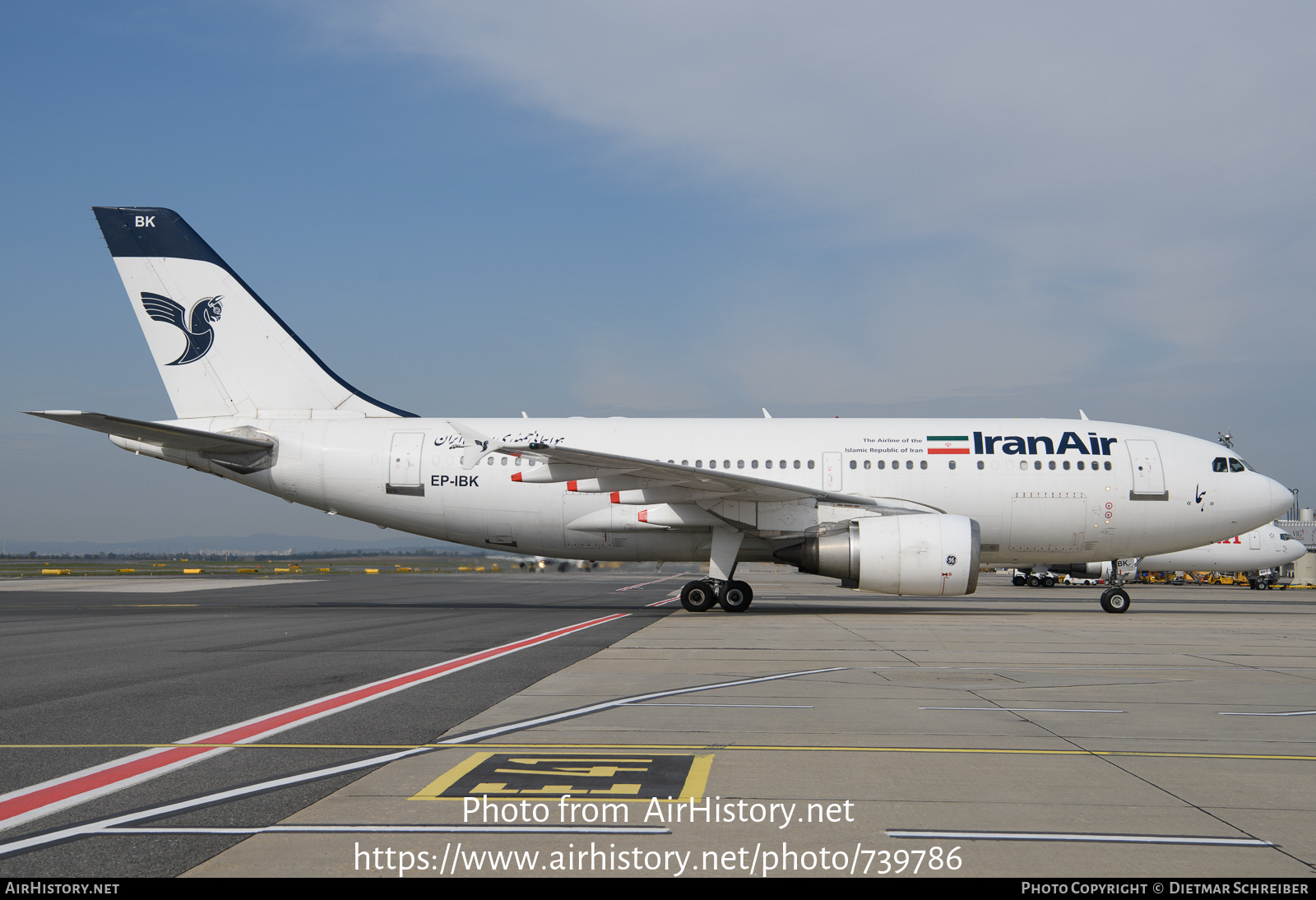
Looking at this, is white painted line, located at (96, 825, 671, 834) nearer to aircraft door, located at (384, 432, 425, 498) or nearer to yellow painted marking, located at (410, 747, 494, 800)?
yellow painted marking, located at (410, 747, 494, 800)

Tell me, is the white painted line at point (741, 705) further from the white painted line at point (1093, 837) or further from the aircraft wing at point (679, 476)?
the aircraft wing at point (679, 476)

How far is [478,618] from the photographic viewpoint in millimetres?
16547

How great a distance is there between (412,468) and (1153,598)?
24.7 metres

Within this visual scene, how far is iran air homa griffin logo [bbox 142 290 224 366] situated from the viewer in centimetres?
2003

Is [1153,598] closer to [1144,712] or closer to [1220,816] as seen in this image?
[1144,712]

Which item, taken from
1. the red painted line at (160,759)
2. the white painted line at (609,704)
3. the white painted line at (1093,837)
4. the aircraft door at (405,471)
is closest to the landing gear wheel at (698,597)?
the aircraft door at (405,471)

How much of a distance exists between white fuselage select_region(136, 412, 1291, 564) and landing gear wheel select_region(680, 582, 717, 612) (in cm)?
69

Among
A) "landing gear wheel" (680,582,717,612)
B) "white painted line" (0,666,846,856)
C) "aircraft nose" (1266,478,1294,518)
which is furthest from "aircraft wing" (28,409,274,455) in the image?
"aircraft nose" (1266,478,1294,518)

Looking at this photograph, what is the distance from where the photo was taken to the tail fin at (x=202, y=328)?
2000cm

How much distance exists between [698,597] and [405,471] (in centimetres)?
679

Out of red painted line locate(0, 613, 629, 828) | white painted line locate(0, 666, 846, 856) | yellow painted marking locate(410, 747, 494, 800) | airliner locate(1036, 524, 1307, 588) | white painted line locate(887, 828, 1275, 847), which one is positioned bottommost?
red painted line locate(0, 613, 629, 828)

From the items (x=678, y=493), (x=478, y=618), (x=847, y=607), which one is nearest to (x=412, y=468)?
(x=478, y=618)

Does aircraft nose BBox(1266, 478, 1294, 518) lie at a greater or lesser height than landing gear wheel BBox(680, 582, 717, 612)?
greater

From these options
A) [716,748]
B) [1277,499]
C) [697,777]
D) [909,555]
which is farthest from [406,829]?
[1277,499]
